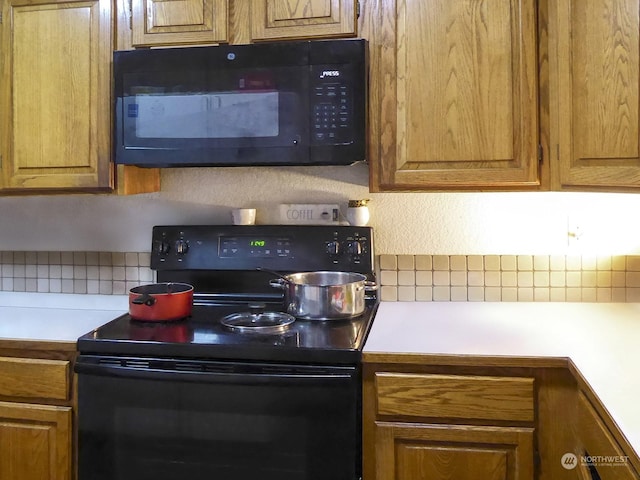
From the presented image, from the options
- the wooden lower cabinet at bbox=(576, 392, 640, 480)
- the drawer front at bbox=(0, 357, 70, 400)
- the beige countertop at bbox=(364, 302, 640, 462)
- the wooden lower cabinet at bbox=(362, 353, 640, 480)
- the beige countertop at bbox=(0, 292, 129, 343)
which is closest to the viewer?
the wooden lower cabinet at bbox=(576, 392, 640, 480)

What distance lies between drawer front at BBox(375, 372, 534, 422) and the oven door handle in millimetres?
108

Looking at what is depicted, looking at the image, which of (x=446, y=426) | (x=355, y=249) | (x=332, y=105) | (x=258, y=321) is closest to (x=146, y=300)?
(x=258, y=321)

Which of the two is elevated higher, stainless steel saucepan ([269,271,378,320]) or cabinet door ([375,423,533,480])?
stainless steel saucepan ([269,271,378,320])

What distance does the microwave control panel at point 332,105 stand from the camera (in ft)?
5.79

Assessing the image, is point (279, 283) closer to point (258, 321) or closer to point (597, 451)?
point (258, 321)

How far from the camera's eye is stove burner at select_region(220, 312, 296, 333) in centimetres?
166

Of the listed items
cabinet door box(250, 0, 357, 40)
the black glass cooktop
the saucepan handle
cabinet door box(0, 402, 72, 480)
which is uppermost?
cabinet door box(250, 0, 357, 40)

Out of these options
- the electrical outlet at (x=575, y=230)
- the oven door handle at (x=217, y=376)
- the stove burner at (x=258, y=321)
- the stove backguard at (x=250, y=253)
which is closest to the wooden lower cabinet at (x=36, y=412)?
the oven door handle at (x=217, y=376)

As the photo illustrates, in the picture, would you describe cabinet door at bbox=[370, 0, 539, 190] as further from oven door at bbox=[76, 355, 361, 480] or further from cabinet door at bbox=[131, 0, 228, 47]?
oven door at bbox=[76, 355, 361, 480]

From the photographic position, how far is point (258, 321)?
1.76 metres

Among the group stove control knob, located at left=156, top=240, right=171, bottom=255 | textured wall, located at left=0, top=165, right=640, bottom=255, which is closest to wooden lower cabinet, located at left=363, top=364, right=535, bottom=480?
textured wall, located at left=0, top=165, right=640, bottom=255

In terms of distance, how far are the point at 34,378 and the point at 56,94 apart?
876 millimetres

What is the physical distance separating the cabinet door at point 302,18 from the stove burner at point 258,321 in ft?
2.73

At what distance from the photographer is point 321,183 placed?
2.14 metres
